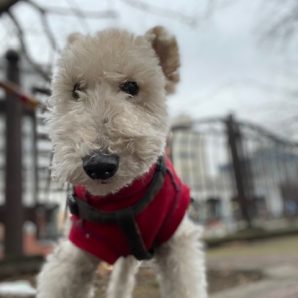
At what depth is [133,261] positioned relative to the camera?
2.18 metres

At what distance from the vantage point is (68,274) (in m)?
1.63

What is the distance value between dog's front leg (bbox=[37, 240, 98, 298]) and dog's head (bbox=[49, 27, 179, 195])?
48 centimetres

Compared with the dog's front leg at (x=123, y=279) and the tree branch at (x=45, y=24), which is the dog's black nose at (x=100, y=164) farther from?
the tree branch at (x=45, y=24)

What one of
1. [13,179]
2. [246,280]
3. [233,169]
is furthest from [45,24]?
[233,169]

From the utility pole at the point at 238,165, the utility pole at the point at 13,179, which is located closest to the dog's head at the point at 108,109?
the utility pole at the point at 13,179

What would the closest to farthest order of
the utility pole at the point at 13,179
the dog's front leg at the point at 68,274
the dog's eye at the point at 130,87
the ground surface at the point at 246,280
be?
the dog's eye at the point at 130,87 → the dog's front leg at the point at 68,274 → the ground surface at the point at 246,280 → the utility pole at the point at 13,179

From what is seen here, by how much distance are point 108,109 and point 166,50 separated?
0.49 m

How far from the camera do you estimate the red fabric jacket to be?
1.63 metres

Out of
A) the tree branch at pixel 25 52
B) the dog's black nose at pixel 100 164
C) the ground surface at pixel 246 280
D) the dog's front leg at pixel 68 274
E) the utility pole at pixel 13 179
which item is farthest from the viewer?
the utility pole at pixel 13 179

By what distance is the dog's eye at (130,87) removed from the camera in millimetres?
1434

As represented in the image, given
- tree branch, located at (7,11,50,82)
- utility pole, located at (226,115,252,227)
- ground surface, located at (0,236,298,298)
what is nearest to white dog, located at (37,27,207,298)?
ground surface, located at (0,236,298,298)

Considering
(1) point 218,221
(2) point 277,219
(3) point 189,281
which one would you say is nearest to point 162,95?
(3) point 189,281

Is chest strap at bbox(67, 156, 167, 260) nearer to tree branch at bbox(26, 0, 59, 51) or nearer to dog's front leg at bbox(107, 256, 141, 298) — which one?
dog's front leg at bbox(107, 256, 141, 298)

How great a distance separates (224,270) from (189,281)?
383cm
